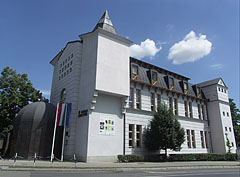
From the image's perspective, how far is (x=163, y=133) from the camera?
933 inches

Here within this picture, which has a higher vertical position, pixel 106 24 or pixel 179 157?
pixel 106 24

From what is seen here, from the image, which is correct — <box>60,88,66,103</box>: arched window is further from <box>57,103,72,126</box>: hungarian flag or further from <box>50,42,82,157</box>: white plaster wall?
<box>57,103,72,126</box>: hungarian flag

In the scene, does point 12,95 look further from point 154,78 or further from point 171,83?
point 171,83

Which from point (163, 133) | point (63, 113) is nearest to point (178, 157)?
point (163, 133)

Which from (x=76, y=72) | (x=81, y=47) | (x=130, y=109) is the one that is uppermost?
(x=81, y=47)

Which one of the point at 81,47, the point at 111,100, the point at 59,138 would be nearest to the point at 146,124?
the point at 111,100

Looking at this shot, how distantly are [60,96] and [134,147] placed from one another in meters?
12.8

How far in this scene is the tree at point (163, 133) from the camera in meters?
23.8

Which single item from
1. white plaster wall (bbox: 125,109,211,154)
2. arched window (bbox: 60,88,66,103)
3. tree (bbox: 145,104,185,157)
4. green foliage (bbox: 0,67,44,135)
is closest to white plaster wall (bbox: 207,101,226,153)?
white plaster wall (bbox: 125,109,211,154)

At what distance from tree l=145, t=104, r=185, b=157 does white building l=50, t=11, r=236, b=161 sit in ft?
4.25

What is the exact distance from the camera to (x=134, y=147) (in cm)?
2419

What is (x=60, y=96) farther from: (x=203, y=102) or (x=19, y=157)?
(x=203, y=102)

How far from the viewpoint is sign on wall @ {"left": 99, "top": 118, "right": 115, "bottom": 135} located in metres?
21.4

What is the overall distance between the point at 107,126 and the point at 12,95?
16224 millimetres
